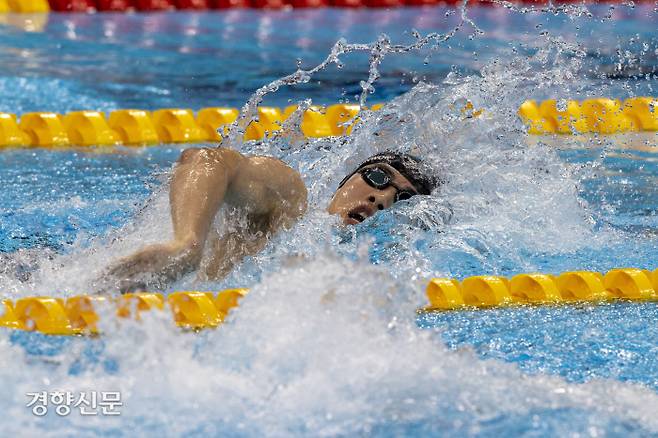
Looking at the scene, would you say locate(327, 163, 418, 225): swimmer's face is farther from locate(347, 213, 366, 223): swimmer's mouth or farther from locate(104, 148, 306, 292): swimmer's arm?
locate(104, 148, 306, 292): swimmer's arm

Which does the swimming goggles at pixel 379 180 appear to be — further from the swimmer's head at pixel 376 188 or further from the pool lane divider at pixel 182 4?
the pool lane divider at pixel 182 4

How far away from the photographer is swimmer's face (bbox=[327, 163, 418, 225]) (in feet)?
10.2

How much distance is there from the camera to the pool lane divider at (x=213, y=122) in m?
4.78

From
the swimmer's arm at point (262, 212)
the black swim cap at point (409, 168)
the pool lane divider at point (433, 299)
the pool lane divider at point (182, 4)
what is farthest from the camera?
the pool lane divider at point (182, 4)

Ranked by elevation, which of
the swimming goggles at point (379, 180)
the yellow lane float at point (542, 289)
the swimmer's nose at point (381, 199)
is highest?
the swimming goggles at point (379, 180)

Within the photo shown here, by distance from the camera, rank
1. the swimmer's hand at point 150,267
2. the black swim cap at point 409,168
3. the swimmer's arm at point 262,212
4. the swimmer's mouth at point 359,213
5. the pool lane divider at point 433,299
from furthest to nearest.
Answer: the black swim cap at point 409,168, the swimmer's mouth at point 359,213, the swimmer's arm at point 262,212, the pool lane divider at point 433,299, the swimmer's hand at point 150,267

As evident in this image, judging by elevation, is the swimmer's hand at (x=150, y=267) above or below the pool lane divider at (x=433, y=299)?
above

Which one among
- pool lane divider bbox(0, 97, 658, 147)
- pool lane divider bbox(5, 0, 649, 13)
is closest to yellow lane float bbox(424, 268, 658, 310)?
pool lane divider bbox(0, 97, 658, 147)

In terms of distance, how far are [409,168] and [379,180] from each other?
168mm

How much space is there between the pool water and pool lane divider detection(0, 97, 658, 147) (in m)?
0.15

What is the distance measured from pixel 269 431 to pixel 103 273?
62cm

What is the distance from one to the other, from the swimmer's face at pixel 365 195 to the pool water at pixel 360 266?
0.23ft

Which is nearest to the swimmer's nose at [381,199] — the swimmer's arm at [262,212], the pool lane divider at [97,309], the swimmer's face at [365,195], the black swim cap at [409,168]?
the swimmer's face at [365,195]

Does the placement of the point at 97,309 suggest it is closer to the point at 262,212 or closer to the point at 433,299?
the point at 262,212
